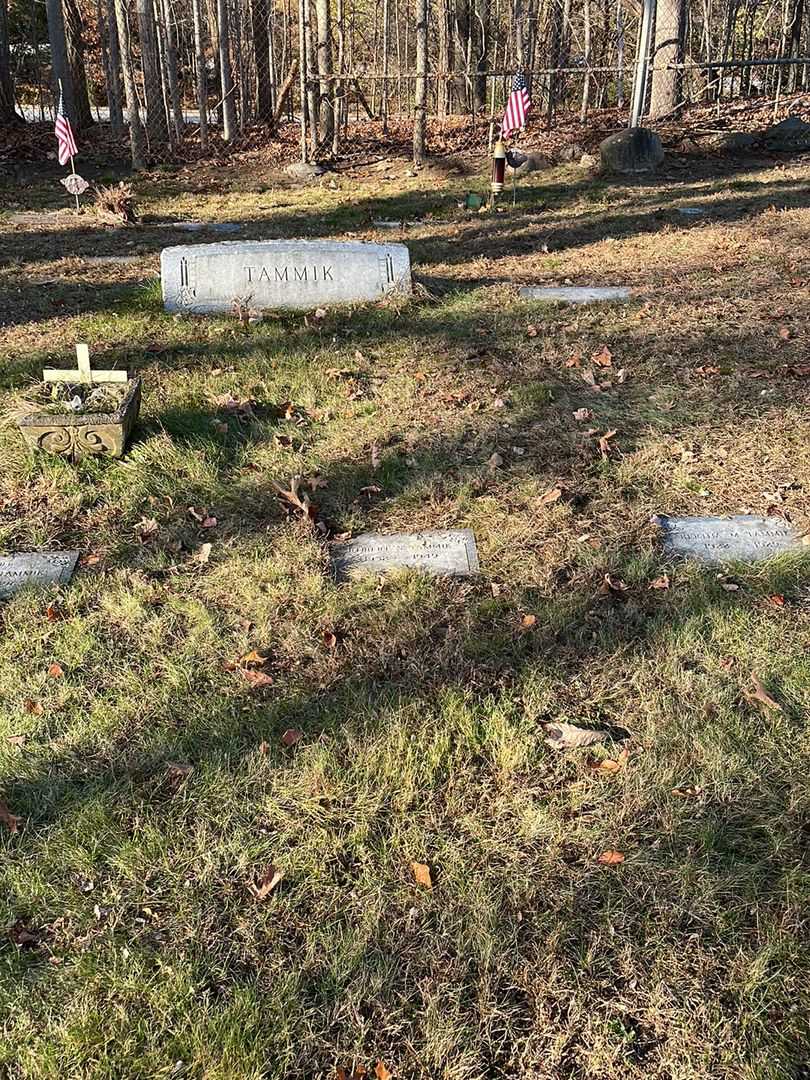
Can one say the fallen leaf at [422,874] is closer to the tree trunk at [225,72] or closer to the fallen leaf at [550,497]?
the fallen leaf at [550,497]

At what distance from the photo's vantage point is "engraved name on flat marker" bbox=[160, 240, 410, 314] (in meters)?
6.44

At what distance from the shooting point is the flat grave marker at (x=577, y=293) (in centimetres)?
652

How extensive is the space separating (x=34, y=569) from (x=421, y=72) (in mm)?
11447

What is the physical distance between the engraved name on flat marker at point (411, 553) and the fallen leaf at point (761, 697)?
3.59ft

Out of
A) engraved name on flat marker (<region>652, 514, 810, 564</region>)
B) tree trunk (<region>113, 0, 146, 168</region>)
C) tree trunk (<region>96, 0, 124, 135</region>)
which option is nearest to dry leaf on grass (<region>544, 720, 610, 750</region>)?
engraved name on flat marker (<region>652, 514, 810, 564</region>)

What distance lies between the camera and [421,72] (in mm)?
12273

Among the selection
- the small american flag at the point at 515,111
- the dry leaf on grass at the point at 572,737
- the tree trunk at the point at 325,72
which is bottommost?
the dry leaf on grass at the point at 572,737

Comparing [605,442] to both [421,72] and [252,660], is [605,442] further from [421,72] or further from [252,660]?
[421,72]

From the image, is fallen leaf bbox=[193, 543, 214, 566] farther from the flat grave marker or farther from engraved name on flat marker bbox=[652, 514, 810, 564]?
the flat grave marker

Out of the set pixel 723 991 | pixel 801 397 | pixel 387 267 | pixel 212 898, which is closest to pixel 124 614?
pixel 212 898

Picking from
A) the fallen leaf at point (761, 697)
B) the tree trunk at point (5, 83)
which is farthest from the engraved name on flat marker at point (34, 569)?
the tree trunk at point (5, 83)

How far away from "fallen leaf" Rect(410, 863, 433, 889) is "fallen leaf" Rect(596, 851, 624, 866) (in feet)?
1.40

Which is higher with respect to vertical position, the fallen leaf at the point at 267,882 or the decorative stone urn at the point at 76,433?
the decorative stone urn at the point at 76,433

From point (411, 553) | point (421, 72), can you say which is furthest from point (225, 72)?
point (411, 553)
